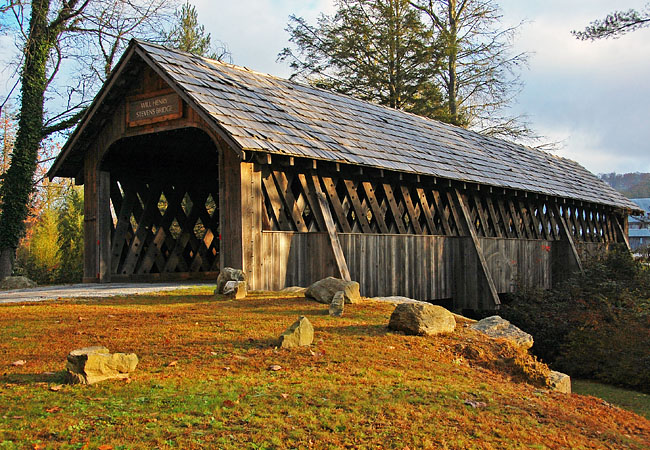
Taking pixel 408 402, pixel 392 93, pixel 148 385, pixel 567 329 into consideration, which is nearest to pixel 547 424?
pixel 408 402

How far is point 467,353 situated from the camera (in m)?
8.79

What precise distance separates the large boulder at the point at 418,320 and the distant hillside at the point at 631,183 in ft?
341

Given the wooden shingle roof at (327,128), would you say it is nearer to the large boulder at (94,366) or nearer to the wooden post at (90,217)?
the wooden post at (90,217)

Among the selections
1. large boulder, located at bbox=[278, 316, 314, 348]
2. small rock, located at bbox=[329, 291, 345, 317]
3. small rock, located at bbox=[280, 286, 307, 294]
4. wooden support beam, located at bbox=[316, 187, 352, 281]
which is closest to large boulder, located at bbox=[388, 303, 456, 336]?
small rock, located at bbox=[329, 291, 345, 317]

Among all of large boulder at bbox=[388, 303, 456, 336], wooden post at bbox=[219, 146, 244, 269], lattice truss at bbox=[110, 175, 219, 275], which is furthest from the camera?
lattice truss at bbox=[110, 175, 219, 275]

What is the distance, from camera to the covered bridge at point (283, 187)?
13.2 meters

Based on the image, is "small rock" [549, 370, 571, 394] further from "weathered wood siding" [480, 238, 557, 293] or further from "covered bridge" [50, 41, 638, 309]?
"weathered wood siding" [480, 238, 557, 293]

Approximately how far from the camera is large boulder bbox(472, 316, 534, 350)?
33.6 feet

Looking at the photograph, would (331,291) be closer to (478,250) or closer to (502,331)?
(502,331)

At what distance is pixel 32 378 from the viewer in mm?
6441

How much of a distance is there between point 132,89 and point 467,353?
10014mm

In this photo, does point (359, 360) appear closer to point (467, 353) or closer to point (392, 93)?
point (467, 353)

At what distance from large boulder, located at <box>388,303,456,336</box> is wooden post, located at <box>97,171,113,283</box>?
881 cm

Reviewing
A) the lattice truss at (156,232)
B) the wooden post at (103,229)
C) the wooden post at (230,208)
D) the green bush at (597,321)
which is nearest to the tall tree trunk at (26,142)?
the lattice truss at (156,232)
